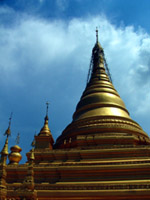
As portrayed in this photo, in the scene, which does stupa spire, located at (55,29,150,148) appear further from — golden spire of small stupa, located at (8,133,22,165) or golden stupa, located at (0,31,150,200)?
golden spire of small stupa, located at (8,133,22,165)

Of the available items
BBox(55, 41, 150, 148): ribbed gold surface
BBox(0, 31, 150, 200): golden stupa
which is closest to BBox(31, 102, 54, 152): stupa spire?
BBox(0, 31, 150, 200): golden stupa

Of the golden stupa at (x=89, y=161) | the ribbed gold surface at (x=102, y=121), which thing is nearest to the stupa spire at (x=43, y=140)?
the golden stupa at (x=89, y=161)

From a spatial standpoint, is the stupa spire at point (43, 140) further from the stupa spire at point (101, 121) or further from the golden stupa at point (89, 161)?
the stupa spire at point (101, 121)

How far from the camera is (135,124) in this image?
24.8m

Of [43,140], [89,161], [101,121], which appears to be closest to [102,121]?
[101,121]

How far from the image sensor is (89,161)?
61.5ft

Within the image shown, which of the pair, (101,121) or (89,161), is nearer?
(89,161)

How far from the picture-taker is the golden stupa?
571 inches

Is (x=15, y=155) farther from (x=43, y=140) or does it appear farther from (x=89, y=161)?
(x=89, y=161)

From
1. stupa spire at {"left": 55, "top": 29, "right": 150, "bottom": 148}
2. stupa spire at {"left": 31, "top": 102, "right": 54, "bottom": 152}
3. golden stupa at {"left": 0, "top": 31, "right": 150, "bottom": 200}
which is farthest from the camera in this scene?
stupa spire at {"left": 31, "top": 102, "right": 54, "bottom": 152}

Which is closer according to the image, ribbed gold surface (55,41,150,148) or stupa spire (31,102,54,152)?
ribbed gold surface (55,41,150,148)

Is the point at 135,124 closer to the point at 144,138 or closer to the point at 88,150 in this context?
the point at 144,138

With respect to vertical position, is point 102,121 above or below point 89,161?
above

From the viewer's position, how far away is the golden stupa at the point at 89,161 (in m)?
14.5
